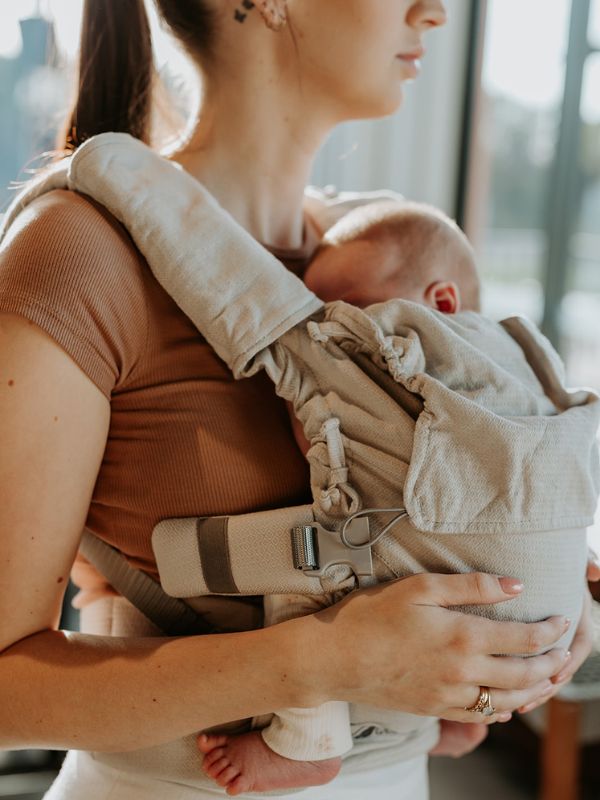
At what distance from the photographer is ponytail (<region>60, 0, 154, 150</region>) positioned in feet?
3.73

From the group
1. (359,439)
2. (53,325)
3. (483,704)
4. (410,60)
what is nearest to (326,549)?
(359,439)

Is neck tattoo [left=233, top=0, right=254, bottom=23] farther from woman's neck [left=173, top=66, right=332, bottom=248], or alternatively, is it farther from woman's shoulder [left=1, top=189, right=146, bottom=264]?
woman's shoulder [left=1, top=189, right=146, bottom=264]

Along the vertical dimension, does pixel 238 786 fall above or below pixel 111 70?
below

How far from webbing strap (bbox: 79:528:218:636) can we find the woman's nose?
0.74m

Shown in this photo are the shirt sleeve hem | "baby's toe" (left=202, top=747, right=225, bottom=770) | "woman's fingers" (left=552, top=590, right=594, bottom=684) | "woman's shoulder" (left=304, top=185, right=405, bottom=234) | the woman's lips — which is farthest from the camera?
"woman's shoulder" (left=304, top=185, right=405, bottom=234)

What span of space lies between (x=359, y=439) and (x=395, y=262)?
0.30 m

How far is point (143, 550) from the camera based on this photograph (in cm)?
95

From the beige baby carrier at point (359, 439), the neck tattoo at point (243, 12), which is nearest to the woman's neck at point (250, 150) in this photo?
the neck tattoo at point (243, 12)

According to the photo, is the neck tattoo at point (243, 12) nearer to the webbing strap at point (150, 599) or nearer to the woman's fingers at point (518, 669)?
the webbing strap at point (150, 599)

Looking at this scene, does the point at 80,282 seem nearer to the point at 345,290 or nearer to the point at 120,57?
the point at 345,290

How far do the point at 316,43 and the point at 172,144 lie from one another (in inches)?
10.4

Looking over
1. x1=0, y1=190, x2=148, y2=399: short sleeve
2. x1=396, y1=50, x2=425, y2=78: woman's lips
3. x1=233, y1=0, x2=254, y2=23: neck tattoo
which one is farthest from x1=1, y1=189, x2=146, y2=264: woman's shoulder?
x1=396, y1=50, x2=425, y2=78: woman's lips

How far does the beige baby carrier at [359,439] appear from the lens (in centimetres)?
84

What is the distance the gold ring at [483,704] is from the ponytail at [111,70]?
836 millimetres
